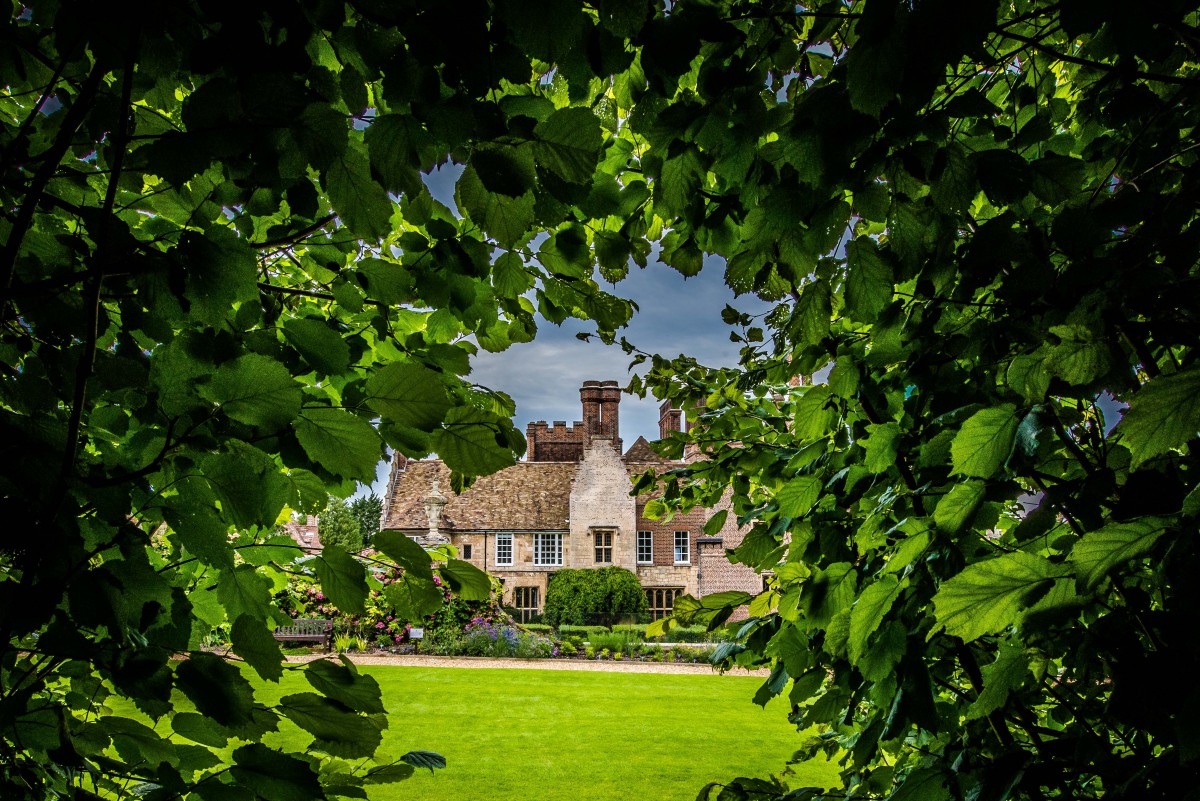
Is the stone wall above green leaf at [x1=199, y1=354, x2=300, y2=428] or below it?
above

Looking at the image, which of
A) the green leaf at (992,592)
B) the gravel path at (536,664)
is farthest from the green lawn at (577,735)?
the green leaf at (992,592)

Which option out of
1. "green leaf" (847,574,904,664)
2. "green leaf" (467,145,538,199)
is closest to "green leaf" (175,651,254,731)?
"green leaf" (467,145,538,199)

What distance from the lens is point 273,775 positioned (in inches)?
38.8

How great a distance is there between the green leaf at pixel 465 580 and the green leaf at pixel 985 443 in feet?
2.72

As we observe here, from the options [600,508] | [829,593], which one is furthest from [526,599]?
[829,593]

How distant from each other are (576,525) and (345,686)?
2986cm

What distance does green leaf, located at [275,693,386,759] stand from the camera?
103cm

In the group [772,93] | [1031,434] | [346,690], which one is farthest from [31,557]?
[772,93]

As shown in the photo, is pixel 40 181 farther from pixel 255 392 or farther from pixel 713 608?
pixel 713 608

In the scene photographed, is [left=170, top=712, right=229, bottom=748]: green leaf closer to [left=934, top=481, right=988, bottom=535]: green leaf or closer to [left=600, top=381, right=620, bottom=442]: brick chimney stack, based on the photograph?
[left=934, top=481, right=988, bottom=535]: green leaf

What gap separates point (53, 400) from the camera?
1140 mm

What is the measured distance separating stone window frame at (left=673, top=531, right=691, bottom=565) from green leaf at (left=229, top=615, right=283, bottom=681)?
3037cm

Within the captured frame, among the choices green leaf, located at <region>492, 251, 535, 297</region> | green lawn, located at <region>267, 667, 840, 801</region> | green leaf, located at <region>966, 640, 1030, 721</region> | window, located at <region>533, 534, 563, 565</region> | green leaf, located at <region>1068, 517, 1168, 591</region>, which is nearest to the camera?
green leaf, located at <region>1068, 517, 1168, 591</region>

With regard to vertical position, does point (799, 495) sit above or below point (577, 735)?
above
